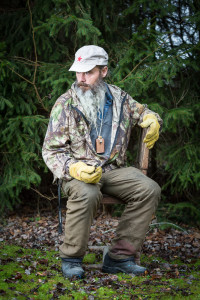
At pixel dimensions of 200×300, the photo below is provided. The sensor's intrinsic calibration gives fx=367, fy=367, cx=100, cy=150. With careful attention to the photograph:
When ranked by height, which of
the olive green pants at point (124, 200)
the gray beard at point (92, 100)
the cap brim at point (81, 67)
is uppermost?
the cap brim at point (81, 67)

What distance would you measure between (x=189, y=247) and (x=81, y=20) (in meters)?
3.03

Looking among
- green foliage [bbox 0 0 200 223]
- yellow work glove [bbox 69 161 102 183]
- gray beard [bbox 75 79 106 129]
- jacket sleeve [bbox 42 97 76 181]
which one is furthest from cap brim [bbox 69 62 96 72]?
green foliage [bbox 0 0 200 223]

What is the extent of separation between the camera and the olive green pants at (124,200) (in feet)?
9.68

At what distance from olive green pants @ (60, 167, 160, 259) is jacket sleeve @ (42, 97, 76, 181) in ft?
0.48

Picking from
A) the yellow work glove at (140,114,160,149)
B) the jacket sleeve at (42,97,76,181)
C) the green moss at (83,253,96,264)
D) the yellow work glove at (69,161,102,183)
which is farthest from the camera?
the green moss at (83,253,96,264)

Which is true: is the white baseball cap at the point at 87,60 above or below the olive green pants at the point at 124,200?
above

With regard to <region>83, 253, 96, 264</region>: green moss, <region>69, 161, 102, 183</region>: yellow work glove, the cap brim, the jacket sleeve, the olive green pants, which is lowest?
<region>83, 253, 96, 264</region>: green moss

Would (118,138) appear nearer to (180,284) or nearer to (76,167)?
(76,167)

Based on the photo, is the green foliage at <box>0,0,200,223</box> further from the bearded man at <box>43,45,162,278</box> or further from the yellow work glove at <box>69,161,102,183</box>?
the yellow work glove at <box>69,161,102,183</box>

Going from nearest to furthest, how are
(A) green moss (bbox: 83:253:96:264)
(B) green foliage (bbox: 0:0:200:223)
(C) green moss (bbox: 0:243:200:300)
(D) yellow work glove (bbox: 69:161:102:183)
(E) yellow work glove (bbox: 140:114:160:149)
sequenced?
1. (C) green moss (bbox: 0:243:200:300)
2. (D) yellow work glove (bbox: 69:161:102:183)
3. (E) yellow work glove (bbox: 140:114:160:149)
4. (A) green moss (bbox: 83:253:96:264)
5. (B) green foliage (bbox: 0:0:200:223)

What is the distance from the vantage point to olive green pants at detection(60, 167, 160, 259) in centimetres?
295

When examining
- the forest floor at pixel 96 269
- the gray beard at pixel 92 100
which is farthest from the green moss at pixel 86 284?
the gray beard at pixel 92 100

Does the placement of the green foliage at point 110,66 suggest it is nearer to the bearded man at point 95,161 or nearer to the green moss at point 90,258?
the bearded man at point 95,161

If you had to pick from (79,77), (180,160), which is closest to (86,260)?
(79,77)
